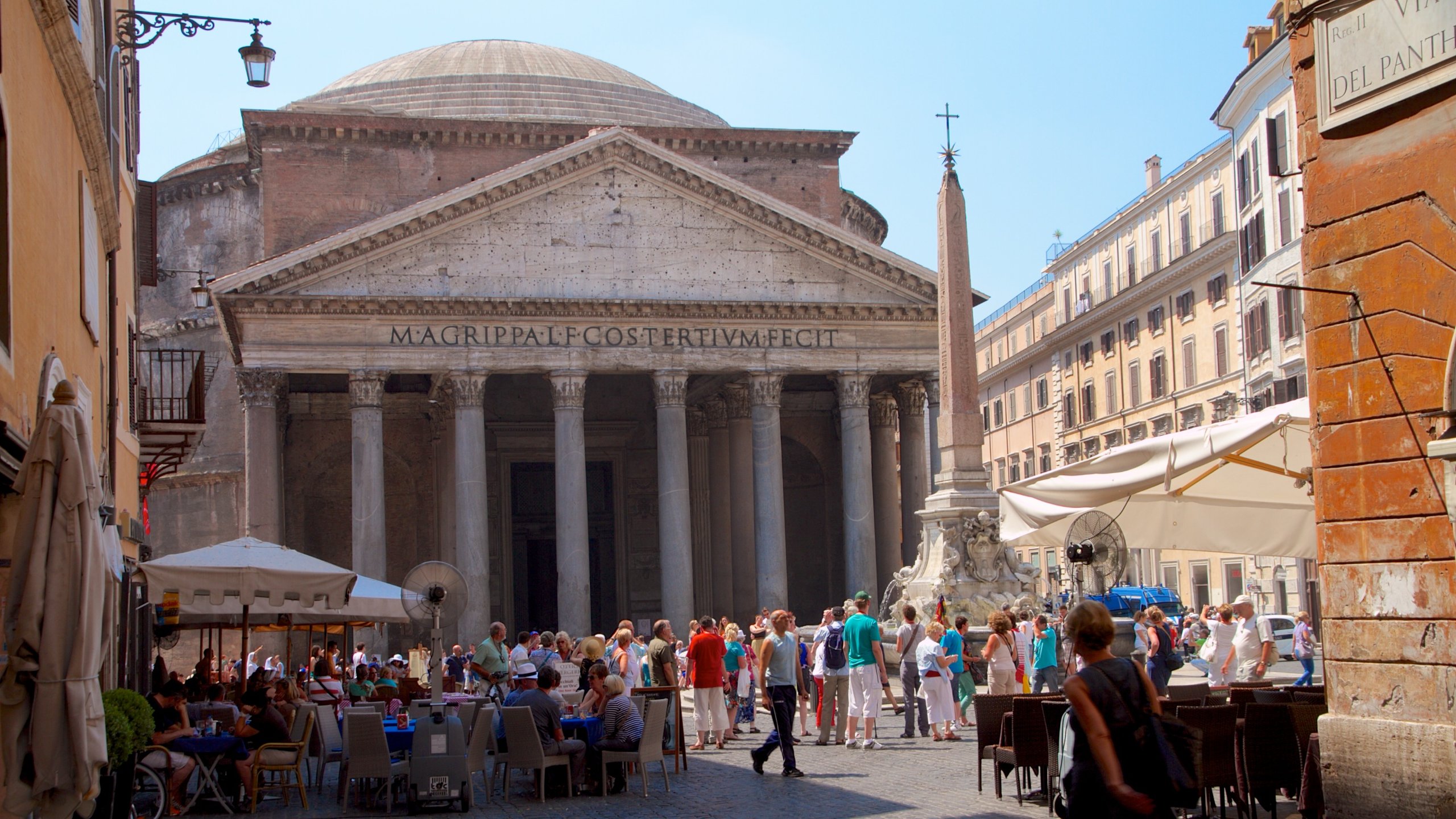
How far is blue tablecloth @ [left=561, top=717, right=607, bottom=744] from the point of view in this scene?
1052 cm

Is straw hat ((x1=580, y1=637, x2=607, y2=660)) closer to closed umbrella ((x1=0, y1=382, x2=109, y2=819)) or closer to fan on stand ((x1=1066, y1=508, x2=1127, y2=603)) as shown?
fan on stand ((x1=1066, y1=508, x2=1127, y2=603))

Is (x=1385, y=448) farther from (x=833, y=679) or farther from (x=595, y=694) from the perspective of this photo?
(x=833, y=679)

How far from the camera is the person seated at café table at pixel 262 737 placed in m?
10.3

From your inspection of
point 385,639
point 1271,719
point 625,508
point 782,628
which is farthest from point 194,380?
point 625,508

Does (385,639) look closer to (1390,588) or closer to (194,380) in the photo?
(194,380)

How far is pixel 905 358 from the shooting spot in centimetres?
2733

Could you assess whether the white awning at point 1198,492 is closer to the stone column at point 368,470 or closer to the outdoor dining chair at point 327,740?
the outdoor dining chair at point 327,740

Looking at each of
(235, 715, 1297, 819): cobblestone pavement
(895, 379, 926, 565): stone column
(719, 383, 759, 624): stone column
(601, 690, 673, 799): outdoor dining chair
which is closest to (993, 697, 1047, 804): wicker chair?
(235, 715, 1297, 819): cobblestone pavement

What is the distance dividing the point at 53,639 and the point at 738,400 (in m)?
23.8

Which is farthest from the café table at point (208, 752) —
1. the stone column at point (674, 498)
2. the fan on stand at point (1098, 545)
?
the stone column at point (674, 498)

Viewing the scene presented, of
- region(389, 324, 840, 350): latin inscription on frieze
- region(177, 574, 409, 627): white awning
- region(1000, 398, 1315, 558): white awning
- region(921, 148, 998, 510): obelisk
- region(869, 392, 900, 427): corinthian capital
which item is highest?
region(389, 324, 840, 350): latin inscription on frieze

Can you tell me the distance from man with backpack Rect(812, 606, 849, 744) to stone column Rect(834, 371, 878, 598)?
13.4m

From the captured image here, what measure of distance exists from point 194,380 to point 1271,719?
12.6m

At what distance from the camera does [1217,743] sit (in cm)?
768
